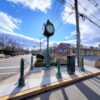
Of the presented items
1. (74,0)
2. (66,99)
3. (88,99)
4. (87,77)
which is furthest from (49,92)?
(74,0)

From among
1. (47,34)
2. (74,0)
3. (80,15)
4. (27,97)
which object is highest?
(74,0)

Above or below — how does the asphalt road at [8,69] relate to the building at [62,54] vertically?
below

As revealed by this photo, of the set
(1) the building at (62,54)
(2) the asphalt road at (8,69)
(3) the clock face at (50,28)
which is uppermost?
(3) the clock face at (50,28)

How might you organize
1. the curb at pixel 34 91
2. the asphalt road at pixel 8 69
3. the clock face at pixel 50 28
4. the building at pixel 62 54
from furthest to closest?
the building at pixel 62 54 < the clock face at pixel 50 28 < the asphalt road at pixel 8 69 < the curb at pixel 34 91

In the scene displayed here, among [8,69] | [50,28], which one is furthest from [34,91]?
[8,69]

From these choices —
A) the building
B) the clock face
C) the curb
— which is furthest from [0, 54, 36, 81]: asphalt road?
the clock face

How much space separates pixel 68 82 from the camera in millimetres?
9219

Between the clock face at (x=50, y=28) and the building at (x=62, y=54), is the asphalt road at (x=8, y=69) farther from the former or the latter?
the clock face at (x=50, y=28)

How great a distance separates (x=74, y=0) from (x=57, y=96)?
518 inches

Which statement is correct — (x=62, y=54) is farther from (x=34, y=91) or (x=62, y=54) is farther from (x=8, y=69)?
(x=34, y=91)

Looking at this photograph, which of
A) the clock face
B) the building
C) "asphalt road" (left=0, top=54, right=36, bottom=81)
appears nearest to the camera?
"asphalt road" (left=0, top=54, right=36, bottom=81)

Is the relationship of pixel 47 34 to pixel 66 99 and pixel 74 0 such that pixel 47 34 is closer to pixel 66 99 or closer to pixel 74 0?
pixel 74 0

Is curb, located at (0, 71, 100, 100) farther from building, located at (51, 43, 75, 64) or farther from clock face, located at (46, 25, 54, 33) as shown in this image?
building, located at (51, 43, 75, 64)

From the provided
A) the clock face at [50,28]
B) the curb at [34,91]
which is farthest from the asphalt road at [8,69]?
the clock face at [50,28]
